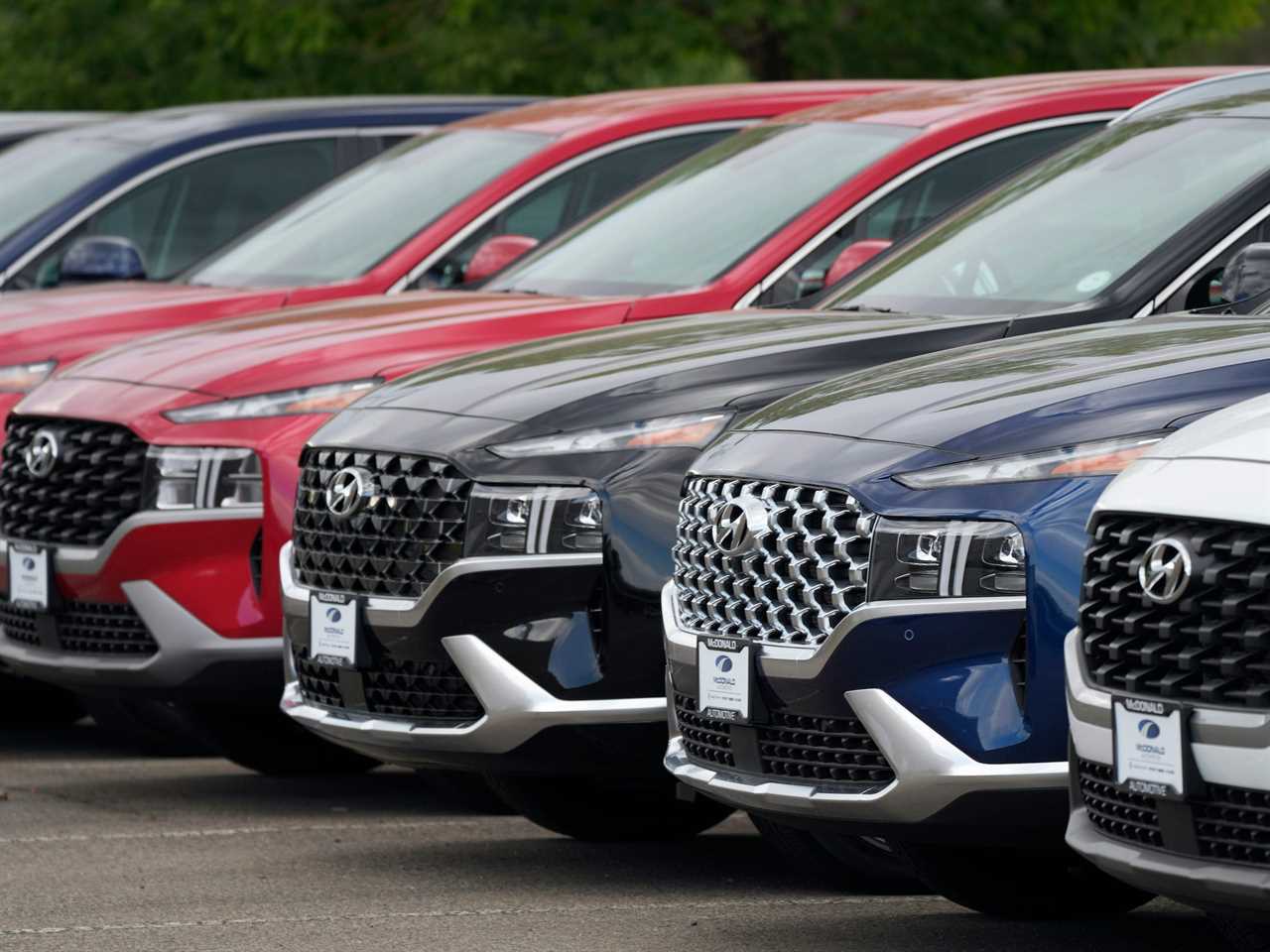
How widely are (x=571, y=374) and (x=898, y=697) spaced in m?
1.70

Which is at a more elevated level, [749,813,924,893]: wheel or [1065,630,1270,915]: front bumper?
[1065,630,1270,915]: front bumper

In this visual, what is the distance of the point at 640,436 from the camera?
6.16 meters

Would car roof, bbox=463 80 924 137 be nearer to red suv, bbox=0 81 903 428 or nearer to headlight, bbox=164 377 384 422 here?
red suv, bbox=0 81 903 428

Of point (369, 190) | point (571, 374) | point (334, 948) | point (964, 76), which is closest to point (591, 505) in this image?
point (571, 374)

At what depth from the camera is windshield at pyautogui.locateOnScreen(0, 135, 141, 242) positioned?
38.1 ft

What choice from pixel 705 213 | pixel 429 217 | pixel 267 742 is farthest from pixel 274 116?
pixel 267 742

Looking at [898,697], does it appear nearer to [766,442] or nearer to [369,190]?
[766,442]

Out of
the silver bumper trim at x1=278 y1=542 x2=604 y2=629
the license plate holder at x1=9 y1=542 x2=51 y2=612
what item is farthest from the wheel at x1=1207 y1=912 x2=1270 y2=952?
the license plate holder at x1=9 y1=542 x2=51 y2=612

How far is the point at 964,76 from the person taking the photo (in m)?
21.1

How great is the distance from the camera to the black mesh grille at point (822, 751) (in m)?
5.17

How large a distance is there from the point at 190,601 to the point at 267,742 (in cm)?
108

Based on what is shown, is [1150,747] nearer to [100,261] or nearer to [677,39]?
[100,261]

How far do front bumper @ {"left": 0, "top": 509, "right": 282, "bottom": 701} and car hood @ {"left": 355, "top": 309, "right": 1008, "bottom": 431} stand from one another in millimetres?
997

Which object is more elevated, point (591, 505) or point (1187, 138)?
point (1187, 138)
